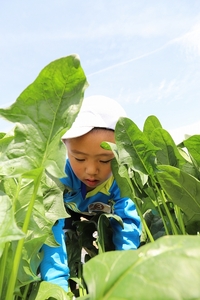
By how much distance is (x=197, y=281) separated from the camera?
0.26m

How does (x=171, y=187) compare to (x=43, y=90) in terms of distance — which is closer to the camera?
(x=43, y=90)

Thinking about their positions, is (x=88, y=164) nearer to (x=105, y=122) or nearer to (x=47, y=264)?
(x=105, y=122)

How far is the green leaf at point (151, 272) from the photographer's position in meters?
0.26

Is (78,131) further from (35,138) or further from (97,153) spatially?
(35,138)

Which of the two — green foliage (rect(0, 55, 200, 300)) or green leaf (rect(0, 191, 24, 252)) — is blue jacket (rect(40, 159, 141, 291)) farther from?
green leaf (rect(0, 191, 24, 252))

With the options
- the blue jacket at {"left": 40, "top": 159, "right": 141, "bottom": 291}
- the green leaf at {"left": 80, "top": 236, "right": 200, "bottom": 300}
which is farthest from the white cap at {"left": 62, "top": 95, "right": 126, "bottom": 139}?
the green leaf at {"left": 80, "top": 236, "right": 200, "bottom": 300}

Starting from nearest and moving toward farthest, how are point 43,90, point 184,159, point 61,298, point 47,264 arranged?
1. point 43,90
2. point 61,298
3. point 184,159
4. point 47,264

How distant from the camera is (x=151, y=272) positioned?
0.27m

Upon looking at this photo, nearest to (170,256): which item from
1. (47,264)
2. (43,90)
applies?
(43,90)

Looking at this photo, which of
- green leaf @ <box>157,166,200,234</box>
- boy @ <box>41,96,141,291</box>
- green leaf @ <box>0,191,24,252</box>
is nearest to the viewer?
green leaf @ <box>0,191,24,252</box>

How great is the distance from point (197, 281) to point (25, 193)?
329 mm

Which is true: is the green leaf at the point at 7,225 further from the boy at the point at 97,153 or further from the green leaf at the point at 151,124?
the boy at the point at 97,153

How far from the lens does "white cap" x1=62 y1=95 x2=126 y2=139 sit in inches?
42.5

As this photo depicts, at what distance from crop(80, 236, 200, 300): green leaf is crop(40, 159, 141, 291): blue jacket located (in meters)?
0.57
